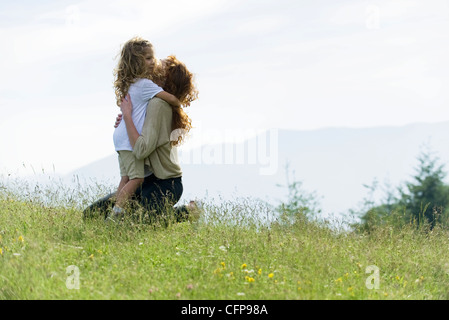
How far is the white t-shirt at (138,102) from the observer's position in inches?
251

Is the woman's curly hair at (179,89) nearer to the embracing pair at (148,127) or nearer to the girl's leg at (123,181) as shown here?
the embracing pair at (148,127)

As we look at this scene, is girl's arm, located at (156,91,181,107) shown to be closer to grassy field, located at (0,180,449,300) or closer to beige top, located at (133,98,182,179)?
beige top, located at (133,98,182,179)

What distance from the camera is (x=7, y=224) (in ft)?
20.7

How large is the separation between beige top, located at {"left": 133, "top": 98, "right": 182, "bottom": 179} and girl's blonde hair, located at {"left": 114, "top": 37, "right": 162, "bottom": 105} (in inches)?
13.8

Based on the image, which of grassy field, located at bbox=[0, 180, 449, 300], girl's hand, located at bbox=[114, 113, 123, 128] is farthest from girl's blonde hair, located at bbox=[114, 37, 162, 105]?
grassy field, located at bbox=[0, 180, 449, 300]

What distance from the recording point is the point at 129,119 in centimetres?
641

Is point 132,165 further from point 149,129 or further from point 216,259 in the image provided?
point 216,259

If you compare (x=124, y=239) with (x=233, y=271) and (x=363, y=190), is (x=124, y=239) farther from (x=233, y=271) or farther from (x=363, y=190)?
(x=363, y=190)

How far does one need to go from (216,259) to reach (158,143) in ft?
6.25

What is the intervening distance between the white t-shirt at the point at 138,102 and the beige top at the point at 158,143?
85 millimetres

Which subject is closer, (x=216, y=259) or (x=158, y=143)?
(x=216, y=259)

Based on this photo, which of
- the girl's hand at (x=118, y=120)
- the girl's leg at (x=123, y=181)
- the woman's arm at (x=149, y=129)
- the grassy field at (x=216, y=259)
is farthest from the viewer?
the girl's hand at (x=118, y=120)

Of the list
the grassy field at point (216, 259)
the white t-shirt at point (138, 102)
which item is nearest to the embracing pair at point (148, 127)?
the white t-shirt at point (138, 102)

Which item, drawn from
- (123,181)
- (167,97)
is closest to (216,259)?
(123,181)
